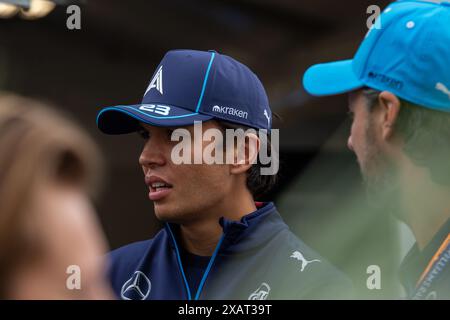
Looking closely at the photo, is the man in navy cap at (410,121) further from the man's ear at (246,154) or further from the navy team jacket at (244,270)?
the man's ear at (246,154)

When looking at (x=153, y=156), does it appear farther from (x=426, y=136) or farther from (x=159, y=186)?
(x=426, y=136)

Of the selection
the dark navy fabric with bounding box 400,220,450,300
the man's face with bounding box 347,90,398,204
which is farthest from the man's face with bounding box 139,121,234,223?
the dark navy fabric with bounding box 400,220,450,300

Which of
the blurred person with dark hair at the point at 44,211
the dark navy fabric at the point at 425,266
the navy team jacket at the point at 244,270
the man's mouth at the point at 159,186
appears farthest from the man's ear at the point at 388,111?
the blurred person with dark hair at the point at 44,211

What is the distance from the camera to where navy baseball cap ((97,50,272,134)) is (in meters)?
2.27

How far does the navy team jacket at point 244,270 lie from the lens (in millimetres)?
2127

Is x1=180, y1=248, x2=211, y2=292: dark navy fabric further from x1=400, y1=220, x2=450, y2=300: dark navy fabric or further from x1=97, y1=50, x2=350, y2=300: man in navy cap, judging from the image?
x1=400, y1=220, x2=450, y2=300: dark navy fabric

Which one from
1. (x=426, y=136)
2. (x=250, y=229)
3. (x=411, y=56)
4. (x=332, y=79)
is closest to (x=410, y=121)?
(x=426, y=136)

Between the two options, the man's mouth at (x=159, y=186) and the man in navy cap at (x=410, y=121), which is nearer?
the man in navy cap at (x=410, y=121)

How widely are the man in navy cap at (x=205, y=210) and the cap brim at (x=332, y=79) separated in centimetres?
23

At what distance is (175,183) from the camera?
7.31ft

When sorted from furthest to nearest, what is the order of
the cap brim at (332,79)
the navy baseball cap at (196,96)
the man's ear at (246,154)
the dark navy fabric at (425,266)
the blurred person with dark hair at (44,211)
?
the man's ear at (246,154) → the navy baseball cap at (196,96) → the cap brim at (332,79) → the dark navy fabric at (425,266) → the blurred person with dark hair at (44,211)

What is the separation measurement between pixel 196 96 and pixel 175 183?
28cm

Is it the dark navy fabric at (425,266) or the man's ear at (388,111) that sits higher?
the man's ear at (388,111)
